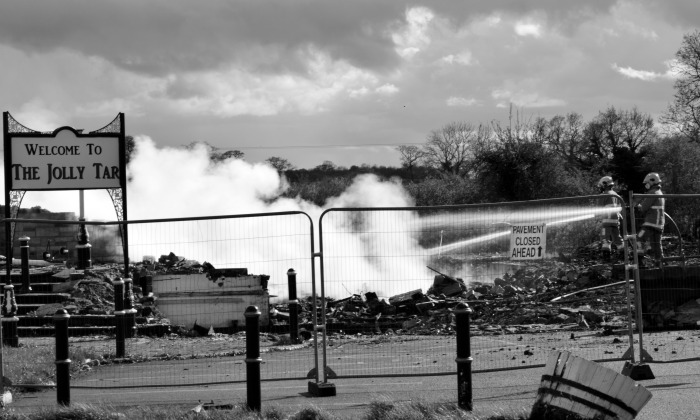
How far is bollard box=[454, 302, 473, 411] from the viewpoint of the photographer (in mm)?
8703

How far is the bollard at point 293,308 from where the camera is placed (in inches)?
591

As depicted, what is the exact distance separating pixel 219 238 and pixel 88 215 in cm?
2348

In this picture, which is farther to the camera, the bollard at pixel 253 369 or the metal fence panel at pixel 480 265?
the metal fence panel at pixel 480 265

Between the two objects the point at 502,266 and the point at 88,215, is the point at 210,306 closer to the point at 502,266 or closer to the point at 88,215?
the point at 502,266

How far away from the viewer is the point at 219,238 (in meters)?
Result: 12.3

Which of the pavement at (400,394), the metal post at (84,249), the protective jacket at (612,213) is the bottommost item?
the pavement at (400,394)

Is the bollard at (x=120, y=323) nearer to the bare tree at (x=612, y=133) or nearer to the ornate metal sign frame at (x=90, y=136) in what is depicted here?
the ornate metal sign frame at (x=90, y=136)

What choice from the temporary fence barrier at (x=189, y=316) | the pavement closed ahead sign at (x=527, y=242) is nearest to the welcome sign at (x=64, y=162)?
the temporary fence barrier at (x=189, y=316)

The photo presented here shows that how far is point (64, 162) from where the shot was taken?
1998 centimetres

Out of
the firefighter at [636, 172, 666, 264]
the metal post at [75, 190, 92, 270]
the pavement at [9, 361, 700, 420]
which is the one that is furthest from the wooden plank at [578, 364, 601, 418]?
the metal post at [75, 190, 92, 270]

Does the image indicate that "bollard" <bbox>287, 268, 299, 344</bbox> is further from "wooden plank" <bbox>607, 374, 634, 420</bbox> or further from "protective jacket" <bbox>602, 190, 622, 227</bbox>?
"wooden plank" <bbox>607, 374, 634, 420</bbox>

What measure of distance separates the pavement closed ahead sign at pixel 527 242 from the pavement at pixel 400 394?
1413mm

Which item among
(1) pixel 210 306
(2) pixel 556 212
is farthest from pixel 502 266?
(1) pixel 210 306

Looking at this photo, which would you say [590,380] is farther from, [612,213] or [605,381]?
[612,213]
